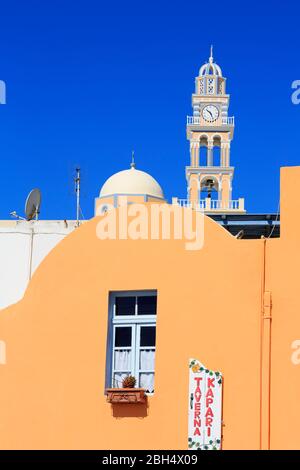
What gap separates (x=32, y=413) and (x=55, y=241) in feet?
19.5

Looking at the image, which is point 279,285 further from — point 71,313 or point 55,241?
point 55,241

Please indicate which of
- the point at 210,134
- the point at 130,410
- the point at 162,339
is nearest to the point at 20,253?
the point at 162,339

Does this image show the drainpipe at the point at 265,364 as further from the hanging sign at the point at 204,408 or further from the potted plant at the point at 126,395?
the potted plant at the point at 126,395

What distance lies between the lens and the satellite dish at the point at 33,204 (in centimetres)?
2250

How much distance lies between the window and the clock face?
52.3 metres

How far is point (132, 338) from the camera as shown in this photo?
15.9 m

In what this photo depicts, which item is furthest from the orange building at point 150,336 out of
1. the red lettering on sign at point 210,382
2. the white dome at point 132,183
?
the white dome at point 132,183

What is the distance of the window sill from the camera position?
15.1 m

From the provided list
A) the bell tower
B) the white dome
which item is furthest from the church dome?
the white dome

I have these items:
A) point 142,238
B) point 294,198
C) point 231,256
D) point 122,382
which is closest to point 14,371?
point 122,382

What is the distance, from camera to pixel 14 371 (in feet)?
52.7

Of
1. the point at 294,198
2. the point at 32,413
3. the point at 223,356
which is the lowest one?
the point at 32,413

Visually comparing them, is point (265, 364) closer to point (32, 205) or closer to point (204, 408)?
point (204, 408)

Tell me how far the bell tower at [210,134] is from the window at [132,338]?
46.7 meters
